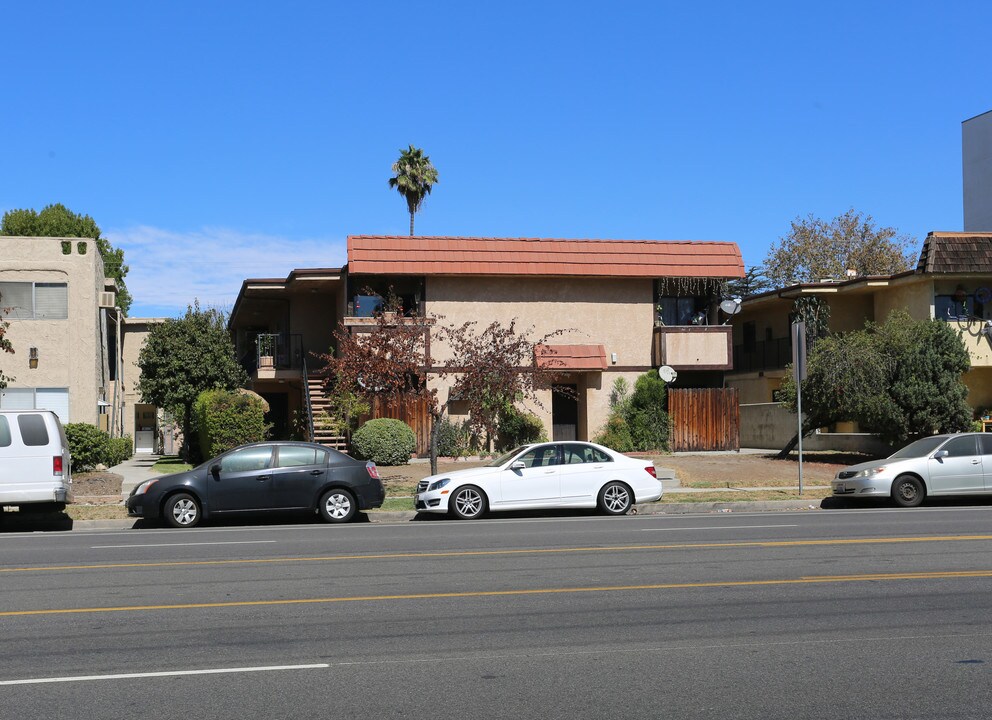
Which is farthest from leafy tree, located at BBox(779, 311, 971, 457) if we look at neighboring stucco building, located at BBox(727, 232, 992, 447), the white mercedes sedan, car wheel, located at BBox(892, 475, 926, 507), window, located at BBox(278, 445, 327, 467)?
window, located at BBox(278, 445, 327, 467)

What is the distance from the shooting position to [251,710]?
620cm

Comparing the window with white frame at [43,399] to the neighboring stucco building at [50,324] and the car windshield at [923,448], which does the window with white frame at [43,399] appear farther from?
the car windshield at [923,448]

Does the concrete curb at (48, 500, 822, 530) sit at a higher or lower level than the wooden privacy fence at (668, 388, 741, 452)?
lower

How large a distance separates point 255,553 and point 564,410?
63.4 feet

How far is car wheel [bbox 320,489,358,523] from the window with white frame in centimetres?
1369

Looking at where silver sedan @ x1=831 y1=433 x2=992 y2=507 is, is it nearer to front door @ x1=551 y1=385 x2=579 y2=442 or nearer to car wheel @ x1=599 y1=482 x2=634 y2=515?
car wheel @ x1=599 y1=482 x2=634 y2=515

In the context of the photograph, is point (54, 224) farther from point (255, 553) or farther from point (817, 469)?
point (255, 553)

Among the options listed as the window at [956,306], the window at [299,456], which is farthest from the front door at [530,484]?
the window at [956,306]

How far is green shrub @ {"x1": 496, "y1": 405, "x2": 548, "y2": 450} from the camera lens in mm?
30422

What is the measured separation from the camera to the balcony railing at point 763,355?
39.7 meters

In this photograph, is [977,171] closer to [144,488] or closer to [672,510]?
[672,510]

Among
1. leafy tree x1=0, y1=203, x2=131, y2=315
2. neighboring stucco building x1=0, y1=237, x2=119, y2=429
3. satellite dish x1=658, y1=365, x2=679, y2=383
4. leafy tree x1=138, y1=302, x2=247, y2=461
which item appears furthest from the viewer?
leafy tree x1=0, y1=203, x2=131, y2=315

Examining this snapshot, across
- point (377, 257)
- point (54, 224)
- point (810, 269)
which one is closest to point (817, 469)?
point (377, 257)

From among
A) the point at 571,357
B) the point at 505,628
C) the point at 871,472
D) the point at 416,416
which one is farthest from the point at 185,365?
the point at 505,628
